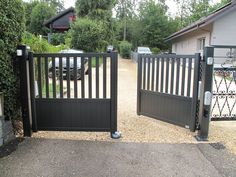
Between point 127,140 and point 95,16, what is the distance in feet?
59.1

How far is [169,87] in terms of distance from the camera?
5.07 m

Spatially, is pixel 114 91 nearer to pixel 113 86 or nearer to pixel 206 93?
pixel 113 86

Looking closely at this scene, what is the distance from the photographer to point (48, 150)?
3.75 meters

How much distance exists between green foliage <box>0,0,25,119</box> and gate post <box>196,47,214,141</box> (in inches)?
117

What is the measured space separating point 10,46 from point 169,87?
2.90m

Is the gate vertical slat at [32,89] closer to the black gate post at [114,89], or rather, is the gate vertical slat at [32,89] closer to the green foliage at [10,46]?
the green foliage at [10,46]

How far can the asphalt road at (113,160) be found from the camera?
10.3 feet

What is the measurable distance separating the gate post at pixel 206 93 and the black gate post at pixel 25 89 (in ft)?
9.12

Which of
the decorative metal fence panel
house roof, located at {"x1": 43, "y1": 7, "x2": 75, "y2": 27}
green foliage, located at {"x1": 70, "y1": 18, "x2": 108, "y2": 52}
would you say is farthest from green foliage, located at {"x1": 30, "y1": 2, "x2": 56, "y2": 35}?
the decorative metal fence panel

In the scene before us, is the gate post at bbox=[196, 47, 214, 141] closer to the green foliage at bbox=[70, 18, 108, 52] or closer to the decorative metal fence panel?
the decorative metal fence panel

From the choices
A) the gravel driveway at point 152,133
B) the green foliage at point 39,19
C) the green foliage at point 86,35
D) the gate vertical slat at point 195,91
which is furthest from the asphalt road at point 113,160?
the green foliage at point 39,19

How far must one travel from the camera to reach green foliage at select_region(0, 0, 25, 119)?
374 centimetres

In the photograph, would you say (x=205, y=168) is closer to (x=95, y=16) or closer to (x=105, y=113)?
(x=105, y=113)

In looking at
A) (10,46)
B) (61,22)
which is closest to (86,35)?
(61,22)
